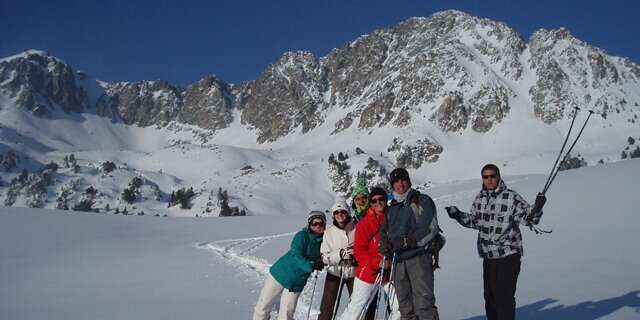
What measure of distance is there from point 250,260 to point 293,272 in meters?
10.8

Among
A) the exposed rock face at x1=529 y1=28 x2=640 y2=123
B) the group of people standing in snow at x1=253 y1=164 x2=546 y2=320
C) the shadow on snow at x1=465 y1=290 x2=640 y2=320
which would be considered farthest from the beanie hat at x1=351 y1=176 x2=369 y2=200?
the exposed rock face at x1=529 y1=28 x2=640 y2=123

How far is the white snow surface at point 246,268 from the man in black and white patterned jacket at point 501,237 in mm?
2016

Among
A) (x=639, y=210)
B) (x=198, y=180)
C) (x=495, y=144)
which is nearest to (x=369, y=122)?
(x=495, y=144)

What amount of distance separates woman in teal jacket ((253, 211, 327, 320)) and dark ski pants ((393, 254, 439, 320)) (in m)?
1.22

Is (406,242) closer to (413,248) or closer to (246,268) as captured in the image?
(413,248)

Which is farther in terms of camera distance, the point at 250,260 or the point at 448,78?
the point at 448,78

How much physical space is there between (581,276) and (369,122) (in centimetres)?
13473

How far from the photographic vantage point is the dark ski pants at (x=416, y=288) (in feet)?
18.5

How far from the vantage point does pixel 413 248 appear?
567cm

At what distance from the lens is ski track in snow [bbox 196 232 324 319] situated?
362 inches

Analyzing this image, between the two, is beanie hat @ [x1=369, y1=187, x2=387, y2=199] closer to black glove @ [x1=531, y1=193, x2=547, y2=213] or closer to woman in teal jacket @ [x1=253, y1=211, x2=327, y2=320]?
woman in teal jacket @ [x1=253, y1=211, x2=327, y2=320]

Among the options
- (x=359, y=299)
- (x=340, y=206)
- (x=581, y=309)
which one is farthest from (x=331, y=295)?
(x=581, y=309)

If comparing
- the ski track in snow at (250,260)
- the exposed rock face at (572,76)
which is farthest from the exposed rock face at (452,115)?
the ski track in snow at (250,260)

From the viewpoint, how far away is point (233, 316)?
29.4 feet
